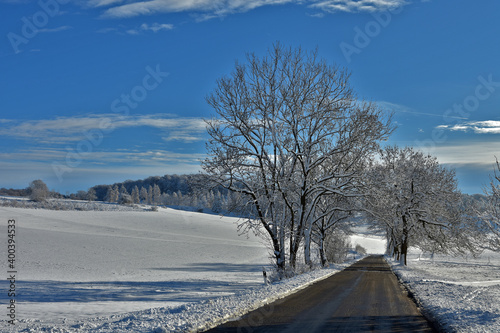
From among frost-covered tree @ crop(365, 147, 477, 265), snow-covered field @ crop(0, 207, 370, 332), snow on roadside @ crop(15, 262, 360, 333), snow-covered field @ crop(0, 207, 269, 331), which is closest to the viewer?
snow on roadside @ crop(15, 262, 360, 333)

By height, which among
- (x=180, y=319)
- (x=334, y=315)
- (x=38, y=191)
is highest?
(x=38, y=191)

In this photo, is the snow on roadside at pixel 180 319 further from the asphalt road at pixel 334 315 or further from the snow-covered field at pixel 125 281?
the asphalt road at pixel 334 315

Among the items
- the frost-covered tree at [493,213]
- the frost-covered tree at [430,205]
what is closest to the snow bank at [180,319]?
the frost-covered tree at [493,213]

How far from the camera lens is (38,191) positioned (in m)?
109

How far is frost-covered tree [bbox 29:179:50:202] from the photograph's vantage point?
340 ft

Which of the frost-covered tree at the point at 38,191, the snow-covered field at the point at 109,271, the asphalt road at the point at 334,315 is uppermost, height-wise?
the frost-covered tree at the point at 38,191

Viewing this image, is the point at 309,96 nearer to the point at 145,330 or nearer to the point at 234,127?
the point at 234,127

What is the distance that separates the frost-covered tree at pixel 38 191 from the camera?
103675 millimetres

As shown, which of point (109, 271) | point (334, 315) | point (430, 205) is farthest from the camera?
point (430, 205)

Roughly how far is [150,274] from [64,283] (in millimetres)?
7495

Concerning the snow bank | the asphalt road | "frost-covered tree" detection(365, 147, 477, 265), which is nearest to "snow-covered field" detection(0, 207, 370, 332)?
the snow bank

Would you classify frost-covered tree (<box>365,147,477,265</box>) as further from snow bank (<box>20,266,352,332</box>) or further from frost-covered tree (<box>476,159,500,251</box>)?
snow bank (<box>20,266,352,332</box>)

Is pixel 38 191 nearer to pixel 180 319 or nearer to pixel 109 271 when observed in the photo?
pixel 109 271

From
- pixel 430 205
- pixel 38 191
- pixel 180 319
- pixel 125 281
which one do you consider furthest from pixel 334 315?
A: pixel 38 191
